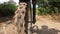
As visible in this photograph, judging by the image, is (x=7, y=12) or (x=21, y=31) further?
(x=7, y=12)

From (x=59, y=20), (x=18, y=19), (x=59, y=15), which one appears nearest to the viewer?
Answer: (x=18, y=19)

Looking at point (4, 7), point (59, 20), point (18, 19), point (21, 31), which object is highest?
point (18, 19)

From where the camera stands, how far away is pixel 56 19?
1064 centimetres

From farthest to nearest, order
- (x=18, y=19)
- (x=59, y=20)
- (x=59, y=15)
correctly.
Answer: (x=59, y=15), (x=59, y=20), (x=18, y=19)

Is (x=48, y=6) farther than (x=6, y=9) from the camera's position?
Yes

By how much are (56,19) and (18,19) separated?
24.7 ft

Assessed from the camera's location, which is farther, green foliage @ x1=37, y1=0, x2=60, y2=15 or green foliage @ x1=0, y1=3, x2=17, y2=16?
green foliage @ x1=37, y1=0, x2=60, y2=15

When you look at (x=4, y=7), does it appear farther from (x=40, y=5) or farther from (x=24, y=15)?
(x=24, y=15)

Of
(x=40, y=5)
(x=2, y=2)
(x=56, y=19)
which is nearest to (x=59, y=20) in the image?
(x=56, y=19)

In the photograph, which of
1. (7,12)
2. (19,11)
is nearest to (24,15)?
(19,11)

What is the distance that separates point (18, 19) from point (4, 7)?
7.69 m

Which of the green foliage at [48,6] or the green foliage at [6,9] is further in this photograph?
the green foliage at [48,6]

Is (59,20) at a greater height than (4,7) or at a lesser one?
lesser

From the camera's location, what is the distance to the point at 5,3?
11266mm
